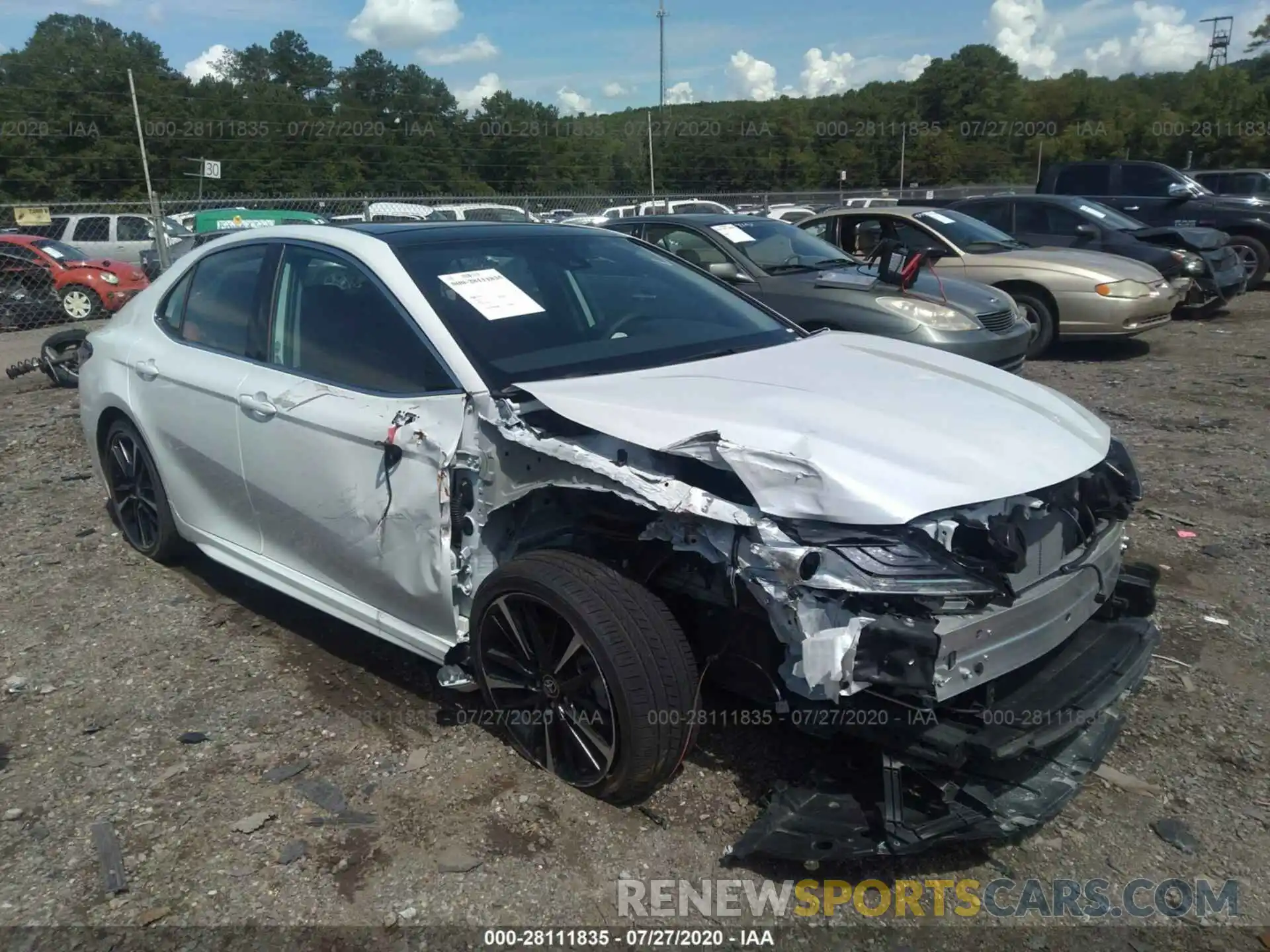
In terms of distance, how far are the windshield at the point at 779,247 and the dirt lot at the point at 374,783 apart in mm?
4248

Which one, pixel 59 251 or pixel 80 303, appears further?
pixel 59 251

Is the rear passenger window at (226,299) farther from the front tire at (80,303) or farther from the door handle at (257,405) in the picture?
the front tire at (80,303)

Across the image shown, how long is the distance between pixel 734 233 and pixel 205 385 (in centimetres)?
551

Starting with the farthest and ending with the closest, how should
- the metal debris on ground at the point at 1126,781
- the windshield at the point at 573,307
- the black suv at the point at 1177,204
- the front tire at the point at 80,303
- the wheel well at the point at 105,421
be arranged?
1. the black suv at the point at 1177,204
2. the front tire at the point at 80,303
3. the wheel well at the point at 105,421
4. the windshield at the point at 573,307
5. the metal debris on ground at the point at 1126,781

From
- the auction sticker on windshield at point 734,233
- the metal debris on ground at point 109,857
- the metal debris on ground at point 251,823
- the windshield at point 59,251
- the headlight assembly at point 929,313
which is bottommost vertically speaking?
the metal debris on ground at point 251,823

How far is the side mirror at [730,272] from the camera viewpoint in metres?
8.13

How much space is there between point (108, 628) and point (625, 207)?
710 inches

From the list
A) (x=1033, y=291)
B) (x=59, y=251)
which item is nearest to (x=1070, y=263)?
(x=1033, y=291)

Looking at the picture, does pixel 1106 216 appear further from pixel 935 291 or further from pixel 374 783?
pixel 374 783

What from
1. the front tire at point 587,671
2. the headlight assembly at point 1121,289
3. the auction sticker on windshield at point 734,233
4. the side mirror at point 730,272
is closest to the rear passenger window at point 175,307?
the front tire at point 587,671

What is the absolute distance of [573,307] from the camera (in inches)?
144

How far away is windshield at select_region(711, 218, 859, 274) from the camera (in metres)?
8.34

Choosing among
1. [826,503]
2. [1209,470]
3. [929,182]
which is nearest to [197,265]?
[826,503]

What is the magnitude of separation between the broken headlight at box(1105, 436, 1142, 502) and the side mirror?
511cm
